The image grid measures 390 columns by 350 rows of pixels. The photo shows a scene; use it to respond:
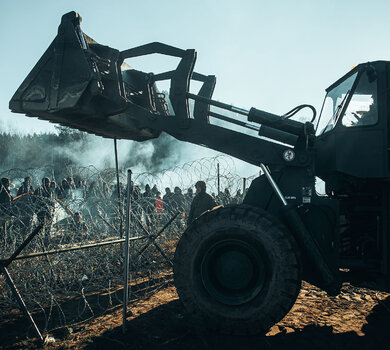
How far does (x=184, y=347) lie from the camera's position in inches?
135

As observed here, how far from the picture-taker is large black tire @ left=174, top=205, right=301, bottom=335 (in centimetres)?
349

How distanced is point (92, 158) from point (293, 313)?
1210 inches

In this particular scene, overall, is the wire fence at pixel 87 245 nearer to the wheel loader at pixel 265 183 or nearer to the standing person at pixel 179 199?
the standing person at pixel 179 199

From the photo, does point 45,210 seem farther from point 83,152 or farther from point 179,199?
point 83,152

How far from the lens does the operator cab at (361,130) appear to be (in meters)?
3.86

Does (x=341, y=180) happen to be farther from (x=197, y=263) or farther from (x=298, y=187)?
(x=197, y=263)

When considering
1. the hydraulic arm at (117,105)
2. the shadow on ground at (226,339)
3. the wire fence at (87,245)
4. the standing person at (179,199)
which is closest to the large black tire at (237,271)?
the shadow on ground at (226,339)

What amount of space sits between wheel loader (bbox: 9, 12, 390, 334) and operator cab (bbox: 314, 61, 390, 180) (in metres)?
0.01

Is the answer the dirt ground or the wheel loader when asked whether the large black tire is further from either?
the dirt ground

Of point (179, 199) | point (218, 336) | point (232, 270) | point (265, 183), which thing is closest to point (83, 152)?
point (179, 199)

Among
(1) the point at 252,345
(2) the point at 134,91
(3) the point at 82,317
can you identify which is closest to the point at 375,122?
(1) the point at 252,345

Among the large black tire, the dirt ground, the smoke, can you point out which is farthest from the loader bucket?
the smoke

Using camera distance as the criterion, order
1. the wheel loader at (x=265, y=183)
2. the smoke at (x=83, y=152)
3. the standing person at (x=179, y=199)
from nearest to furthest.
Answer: the wheel loader at (x=265, y=183) → the standing person at (x=179, y=199) → the smoke at (x=83, y=152)

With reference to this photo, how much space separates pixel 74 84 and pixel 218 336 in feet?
11.5
